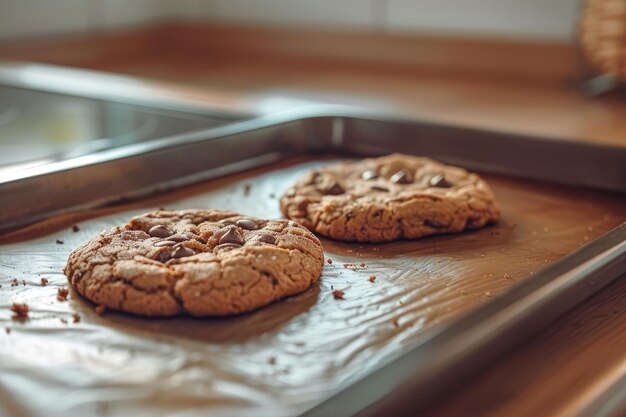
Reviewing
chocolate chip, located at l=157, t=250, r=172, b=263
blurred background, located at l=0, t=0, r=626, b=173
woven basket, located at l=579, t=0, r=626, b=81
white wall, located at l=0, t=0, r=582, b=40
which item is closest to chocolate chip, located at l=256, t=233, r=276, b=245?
chocolate chip, located at l=157, t=250, r=172, b=263

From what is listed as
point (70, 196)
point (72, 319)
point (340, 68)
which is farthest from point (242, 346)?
point (340, 68)

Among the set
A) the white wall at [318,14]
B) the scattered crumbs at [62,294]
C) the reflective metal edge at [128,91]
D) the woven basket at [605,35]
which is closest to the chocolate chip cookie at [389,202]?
the scattered crumbs at [62,294]

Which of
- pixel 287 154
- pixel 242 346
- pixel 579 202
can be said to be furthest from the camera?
pixel 287 154

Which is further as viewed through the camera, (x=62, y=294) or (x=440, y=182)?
(x=440, y=182)

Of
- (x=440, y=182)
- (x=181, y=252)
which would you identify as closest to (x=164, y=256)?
(x=181, y=252)

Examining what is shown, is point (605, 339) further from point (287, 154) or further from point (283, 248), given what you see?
point (287, 154)

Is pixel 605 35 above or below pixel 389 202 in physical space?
above

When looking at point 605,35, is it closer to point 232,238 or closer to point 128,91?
point 128,91
